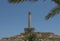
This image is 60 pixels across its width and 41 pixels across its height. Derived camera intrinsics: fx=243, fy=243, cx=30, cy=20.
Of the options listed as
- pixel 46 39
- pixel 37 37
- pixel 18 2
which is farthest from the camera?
pixel 46 39

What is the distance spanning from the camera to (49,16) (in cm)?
1188

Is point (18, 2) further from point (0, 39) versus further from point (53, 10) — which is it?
point (0, 39)

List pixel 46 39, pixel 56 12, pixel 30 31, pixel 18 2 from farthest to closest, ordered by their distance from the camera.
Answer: pixel 46 39 → pixel 30 31 → pixel 56 12 → pixel 18 2

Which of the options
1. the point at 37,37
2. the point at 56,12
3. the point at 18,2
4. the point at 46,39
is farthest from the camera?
the point at 46,39

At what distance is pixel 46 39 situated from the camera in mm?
25141

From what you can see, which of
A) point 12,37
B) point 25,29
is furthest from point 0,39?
point 25,29

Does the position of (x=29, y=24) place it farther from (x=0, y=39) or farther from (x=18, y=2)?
(x=18, y=2)

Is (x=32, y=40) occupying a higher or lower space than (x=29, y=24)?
lower

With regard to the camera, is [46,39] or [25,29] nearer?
[25,29]

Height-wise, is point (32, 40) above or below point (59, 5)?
below

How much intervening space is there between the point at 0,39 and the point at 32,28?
7.25 meters

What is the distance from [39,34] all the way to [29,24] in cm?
192

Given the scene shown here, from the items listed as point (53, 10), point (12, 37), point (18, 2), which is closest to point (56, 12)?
point (53, 10)

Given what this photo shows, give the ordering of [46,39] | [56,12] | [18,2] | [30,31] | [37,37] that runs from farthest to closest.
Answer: [46,39] → [37,37] → [30,31] → [56,12] → [18,2]
